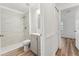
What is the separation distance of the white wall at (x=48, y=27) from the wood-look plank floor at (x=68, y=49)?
0.11m

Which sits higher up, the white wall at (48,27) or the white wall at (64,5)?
Answer: the white wall at (64,5)

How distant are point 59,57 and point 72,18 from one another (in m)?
0.64

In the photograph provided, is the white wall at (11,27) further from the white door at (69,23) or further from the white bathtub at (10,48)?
the white door at (69,23)

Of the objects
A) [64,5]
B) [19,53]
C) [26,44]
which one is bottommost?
[19,53]

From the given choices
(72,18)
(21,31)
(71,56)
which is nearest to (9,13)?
(21,31)

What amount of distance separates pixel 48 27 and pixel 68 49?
0.48m

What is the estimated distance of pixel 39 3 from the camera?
107 centimetres

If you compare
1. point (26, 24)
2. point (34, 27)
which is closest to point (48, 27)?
point (34, 27)

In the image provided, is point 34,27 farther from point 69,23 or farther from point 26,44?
→ point 69,23

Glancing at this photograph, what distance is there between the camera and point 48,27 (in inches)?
45.7

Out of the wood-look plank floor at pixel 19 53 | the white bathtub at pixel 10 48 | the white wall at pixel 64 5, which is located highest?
the white wall at pixel 64 5

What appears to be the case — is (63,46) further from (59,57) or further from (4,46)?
(4,46)

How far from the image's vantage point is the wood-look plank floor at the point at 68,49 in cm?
109

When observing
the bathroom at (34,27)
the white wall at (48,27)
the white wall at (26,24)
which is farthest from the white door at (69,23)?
the white wall at (26,24)
